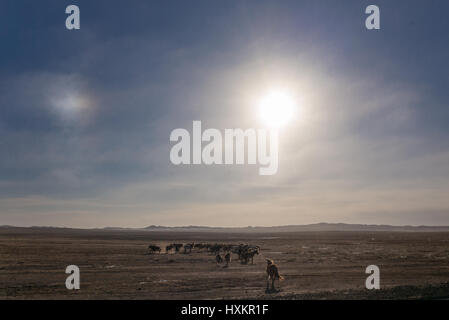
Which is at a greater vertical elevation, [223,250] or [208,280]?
[208,280]

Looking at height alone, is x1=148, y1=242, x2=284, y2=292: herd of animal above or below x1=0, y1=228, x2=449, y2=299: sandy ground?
below

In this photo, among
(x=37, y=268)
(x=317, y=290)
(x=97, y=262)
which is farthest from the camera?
(x=97, y=262)

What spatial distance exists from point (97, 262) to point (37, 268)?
5.16 m

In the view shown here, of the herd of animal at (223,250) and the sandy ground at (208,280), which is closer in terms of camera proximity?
the sandy ground at (208,280)

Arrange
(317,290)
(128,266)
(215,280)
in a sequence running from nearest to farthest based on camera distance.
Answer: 1. (317,290)
2. (215,280)
3. (128,266)

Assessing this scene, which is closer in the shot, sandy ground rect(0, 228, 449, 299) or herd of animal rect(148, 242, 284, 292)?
sandy ground rect(0, 228, 449, 299)

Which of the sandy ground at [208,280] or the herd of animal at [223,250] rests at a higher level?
the sandy ground at [208,280]

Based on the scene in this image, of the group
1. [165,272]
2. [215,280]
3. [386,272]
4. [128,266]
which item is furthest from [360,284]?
[128,266]

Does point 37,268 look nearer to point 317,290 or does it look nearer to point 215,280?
point 215,280

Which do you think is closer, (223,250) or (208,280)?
(208,280)

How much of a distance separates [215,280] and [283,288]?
472 cm

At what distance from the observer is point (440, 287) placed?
17203mm
